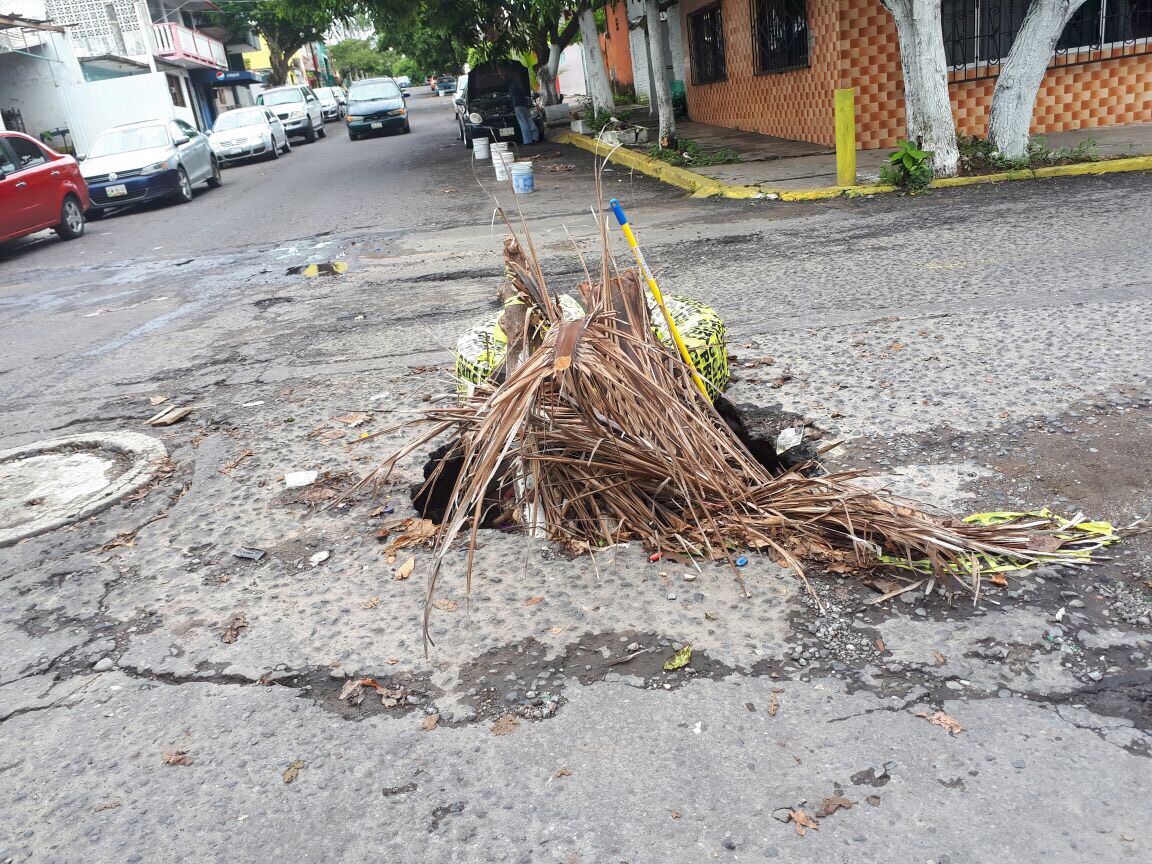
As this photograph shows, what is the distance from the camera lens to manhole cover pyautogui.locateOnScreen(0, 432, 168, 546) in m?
3.77

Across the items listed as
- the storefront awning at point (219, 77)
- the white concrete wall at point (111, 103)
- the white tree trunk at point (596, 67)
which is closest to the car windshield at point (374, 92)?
the white concrete wall at point (111, 103)

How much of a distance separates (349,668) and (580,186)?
1212cm

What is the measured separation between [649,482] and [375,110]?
27.4m

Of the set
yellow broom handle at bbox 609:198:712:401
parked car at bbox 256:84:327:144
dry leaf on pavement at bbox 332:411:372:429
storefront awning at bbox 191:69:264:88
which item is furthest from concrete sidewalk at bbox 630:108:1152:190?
storefront awning at bbox 191:69:264:88

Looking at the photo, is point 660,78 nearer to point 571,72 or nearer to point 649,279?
point 649,279

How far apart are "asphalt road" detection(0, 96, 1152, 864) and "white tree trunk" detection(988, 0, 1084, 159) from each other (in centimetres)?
565

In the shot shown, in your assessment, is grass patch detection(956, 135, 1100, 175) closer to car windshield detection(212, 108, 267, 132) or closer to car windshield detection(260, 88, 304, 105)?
car windshield detection(212, 108, 267, 132)

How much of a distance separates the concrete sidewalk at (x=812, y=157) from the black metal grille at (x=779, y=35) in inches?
52.2

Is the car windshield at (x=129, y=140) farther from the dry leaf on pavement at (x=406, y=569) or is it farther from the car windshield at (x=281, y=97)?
the dry leaf on pavement at (x=406, y=569)

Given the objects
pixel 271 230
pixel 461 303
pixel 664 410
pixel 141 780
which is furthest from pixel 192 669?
pixel 271 230

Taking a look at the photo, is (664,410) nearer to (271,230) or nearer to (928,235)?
(928,235)

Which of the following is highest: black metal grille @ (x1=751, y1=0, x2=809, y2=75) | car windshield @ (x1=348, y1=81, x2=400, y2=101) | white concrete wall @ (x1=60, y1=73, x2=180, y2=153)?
white concrete wall @ (x1=60, y1=73, x2=180, y2=153)

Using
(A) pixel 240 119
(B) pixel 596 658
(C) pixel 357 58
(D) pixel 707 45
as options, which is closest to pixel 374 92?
(A) pixel 240 119

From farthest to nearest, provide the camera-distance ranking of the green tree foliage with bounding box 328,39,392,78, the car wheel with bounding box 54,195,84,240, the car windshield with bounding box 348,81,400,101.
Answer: the green tree foliage with bounding box 328,39,392,78 < the car windshield with bounding box 348,81,400,101 < the car wheel with bounding box 54,195,84,240
